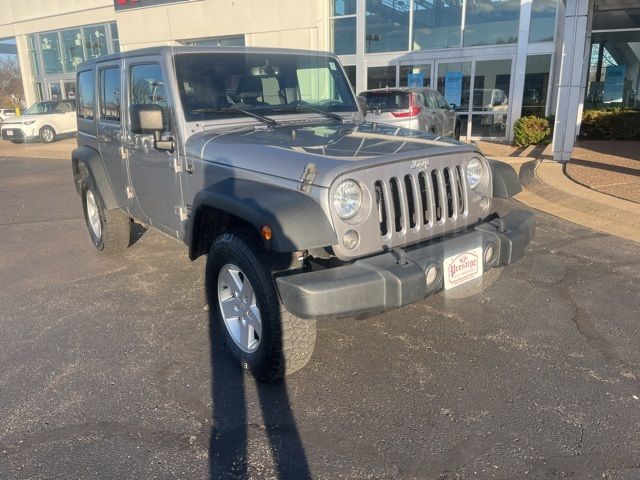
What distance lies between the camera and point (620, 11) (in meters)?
13.3

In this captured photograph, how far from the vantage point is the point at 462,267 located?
120 inches

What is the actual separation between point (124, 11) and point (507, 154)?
17.1m

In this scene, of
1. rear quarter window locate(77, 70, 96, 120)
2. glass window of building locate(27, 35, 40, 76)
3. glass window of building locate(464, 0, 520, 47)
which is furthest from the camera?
glass window of building locate(27, 35, 40, 76)

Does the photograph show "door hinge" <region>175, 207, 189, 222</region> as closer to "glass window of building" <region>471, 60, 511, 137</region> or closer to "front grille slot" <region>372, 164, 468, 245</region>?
"front grille slot" <region>372, 164, 468, 245</region>

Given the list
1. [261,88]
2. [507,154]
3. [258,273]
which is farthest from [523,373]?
[507,154]

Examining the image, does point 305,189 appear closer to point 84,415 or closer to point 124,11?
point 84,415

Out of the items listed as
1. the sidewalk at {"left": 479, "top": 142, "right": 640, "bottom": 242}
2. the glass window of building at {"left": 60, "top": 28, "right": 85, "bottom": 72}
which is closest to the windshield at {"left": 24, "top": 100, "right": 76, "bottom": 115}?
the glass window of building at {"left": 60, "top": 28, "right": 85, "bottom": 72}

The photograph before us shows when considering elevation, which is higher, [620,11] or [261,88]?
[620,11]

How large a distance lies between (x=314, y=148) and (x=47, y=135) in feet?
64.2

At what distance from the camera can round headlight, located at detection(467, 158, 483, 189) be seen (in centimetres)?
346

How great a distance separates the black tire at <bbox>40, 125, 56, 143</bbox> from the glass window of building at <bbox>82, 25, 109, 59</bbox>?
6380 millimetres

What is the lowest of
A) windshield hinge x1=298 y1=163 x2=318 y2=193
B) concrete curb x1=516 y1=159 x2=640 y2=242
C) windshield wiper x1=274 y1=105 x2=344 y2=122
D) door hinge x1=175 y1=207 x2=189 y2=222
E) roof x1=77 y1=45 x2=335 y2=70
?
concrete curb x1=516 y1=159 x2=640 y2=242

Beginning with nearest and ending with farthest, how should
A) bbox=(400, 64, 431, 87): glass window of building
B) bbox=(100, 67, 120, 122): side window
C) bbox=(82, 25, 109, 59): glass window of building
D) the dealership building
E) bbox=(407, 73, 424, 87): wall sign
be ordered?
bbox=(100, 67, 120, 122): side window < the dealership building < bbox=(400, 64, 431, 87): glass window of building < bbox=(407, 73, 424, 87): wall sign < bbox=(82, 25, 109, 59): glass window of building

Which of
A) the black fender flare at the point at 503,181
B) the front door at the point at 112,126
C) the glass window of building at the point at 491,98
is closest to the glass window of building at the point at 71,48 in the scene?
the glass window of building at the point at 491,98
